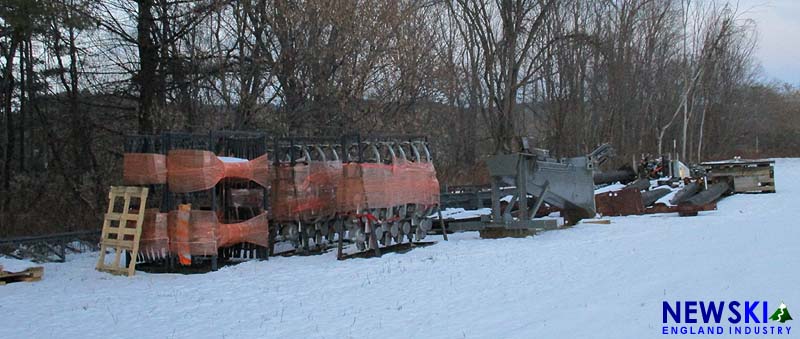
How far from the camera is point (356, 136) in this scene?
43.3 feet

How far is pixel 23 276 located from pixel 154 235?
6.25ft

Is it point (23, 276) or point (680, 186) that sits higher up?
point (680, 186)

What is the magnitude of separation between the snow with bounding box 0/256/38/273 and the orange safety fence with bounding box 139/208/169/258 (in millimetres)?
1915

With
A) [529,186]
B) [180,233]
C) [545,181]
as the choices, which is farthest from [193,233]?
[545,181]

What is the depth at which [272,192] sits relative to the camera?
46.0ft

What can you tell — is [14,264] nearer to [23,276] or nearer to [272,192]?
[23,276]

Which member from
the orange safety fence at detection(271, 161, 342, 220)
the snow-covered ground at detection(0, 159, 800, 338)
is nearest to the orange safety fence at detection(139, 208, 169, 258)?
the snow-covered ground at detection(0, 159, 800, 338)

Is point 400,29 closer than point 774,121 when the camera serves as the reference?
Yes

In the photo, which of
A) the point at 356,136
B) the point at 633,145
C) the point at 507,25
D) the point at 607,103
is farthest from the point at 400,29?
the point at 633,145

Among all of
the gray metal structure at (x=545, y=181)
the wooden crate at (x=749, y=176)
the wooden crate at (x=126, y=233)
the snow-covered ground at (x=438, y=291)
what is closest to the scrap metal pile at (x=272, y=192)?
the wooden crate at (x=126, y=233)

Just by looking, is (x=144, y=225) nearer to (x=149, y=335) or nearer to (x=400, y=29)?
(x=149, y=335)

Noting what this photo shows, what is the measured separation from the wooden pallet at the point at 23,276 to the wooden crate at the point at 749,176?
65.0 ft

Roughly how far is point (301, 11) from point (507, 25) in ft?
62.7

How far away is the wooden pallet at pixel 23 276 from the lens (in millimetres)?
10984
